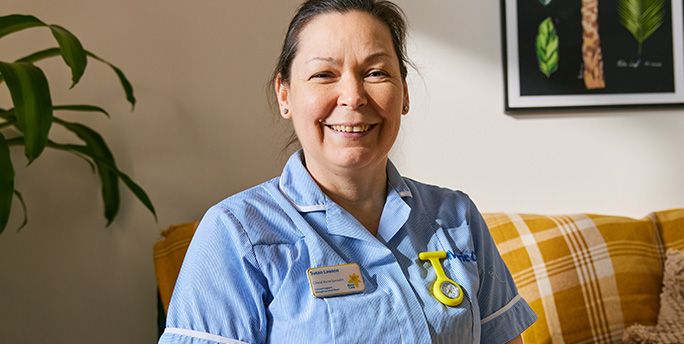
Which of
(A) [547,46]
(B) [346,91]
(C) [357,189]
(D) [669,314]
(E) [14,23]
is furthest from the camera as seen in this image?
(A) [547,46]

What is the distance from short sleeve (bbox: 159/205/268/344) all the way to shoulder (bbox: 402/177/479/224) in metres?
0.38

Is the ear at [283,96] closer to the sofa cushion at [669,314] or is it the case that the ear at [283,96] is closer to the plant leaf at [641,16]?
the sofa cushion at [669,314]

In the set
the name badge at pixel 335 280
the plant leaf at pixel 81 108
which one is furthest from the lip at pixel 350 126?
the plant leaf at pixel 81 108

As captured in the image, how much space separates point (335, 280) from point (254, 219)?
17 cm

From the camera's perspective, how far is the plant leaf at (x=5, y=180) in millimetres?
2043

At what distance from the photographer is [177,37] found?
2.66 meters

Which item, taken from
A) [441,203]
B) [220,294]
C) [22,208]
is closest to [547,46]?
[441,203]

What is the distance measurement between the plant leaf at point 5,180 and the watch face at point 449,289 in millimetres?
1135

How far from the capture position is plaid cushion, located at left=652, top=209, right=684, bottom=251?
2676mm

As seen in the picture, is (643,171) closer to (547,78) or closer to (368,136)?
(547,78)

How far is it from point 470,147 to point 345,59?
1.47 meters

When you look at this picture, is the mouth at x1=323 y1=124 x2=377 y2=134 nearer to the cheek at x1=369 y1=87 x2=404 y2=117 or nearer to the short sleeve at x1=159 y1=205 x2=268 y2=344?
the cheek at x1=369 y1=87 x2=404 y2=117

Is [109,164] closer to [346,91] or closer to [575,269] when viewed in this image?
[346,91]

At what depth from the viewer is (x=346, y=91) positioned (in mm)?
→ 1454
